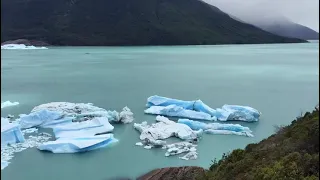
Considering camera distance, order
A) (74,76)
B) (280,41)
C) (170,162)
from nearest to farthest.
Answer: (170,162), (74,76), (280,41)

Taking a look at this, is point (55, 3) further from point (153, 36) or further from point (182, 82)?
point (182, 82)

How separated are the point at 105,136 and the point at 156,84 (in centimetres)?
982

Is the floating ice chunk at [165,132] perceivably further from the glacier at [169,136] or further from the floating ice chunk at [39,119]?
the floating ice chunk at [39,119]

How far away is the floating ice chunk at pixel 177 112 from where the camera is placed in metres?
10.9

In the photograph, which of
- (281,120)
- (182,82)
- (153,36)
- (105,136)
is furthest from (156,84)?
(153,36)

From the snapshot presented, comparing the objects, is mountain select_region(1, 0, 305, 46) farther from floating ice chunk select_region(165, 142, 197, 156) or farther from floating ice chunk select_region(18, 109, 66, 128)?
floating ice chunk select_region(165, 142, 197, 156)

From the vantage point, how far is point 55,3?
69.8m

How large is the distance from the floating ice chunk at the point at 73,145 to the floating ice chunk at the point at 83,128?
1.59 ft

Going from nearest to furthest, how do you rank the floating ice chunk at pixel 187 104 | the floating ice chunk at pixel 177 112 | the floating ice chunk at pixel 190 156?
the floating ice chunk at pixel 190 156, the floating ice chunk at pixel 177 112, the floating ice chunk at pixel 187 104

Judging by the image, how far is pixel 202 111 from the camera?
446 inches

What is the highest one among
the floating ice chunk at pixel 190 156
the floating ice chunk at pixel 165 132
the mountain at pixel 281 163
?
the mountain at pixel 281 163

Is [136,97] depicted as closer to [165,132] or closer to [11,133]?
[165,132]

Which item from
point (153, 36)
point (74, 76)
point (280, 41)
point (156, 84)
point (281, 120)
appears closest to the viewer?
point (281, 120)

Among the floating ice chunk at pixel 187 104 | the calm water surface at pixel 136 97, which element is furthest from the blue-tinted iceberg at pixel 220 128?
the floating ice chunk at pixel 187 104
